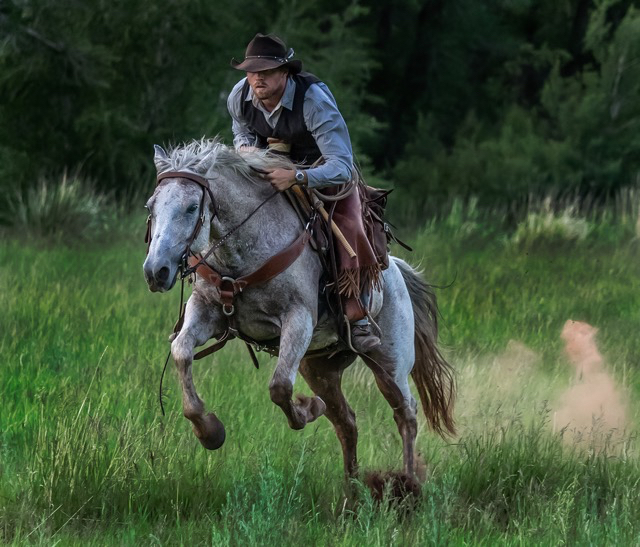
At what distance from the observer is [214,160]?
6281 millimetres

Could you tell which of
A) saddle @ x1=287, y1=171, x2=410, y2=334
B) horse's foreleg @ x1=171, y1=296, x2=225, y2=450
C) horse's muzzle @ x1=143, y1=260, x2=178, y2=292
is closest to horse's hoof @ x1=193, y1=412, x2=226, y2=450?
horse's foreleg @ x1=171, y1=296, x2=225, y2=450

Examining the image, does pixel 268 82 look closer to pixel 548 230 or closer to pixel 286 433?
pixel 286 433

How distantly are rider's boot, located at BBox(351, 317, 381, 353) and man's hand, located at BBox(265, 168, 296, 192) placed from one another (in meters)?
1.01

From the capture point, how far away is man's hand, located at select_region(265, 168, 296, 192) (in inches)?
257

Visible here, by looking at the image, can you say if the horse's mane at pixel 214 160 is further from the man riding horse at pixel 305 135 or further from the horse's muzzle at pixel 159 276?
the horse's muzzle at pixel 159 276

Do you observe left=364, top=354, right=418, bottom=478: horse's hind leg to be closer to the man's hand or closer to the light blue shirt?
the light blue shirt

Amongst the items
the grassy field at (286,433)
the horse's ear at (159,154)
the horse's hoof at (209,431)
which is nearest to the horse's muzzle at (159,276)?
the horse's ear at (159,154)

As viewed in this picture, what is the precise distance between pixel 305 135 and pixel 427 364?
2067 mm

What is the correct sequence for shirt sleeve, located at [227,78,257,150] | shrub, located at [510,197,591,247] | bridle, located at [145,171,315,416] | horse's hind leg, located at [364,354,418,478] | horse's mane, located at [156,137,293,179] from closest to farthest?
bridle, located at [145,171,315,416]
horse's mane, located at [156,137,293,179]
shirt sleeve, located at [227,78,257,150]
horse's hind leg, located at [364,354,418,478]
shrub, located at [510,197,591,247]

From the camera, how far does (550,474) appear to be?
23.6 ft

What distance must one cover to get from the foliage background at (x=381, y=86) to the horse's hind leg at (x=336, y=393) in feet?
36.2

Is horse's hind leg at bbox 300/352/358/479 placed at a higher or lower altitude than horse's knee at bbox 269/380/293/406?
lower

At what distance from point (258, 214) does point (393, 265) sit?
1680 millimetres

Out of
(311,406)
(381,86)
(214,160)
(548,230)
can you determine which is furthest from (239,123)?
(381,86)
